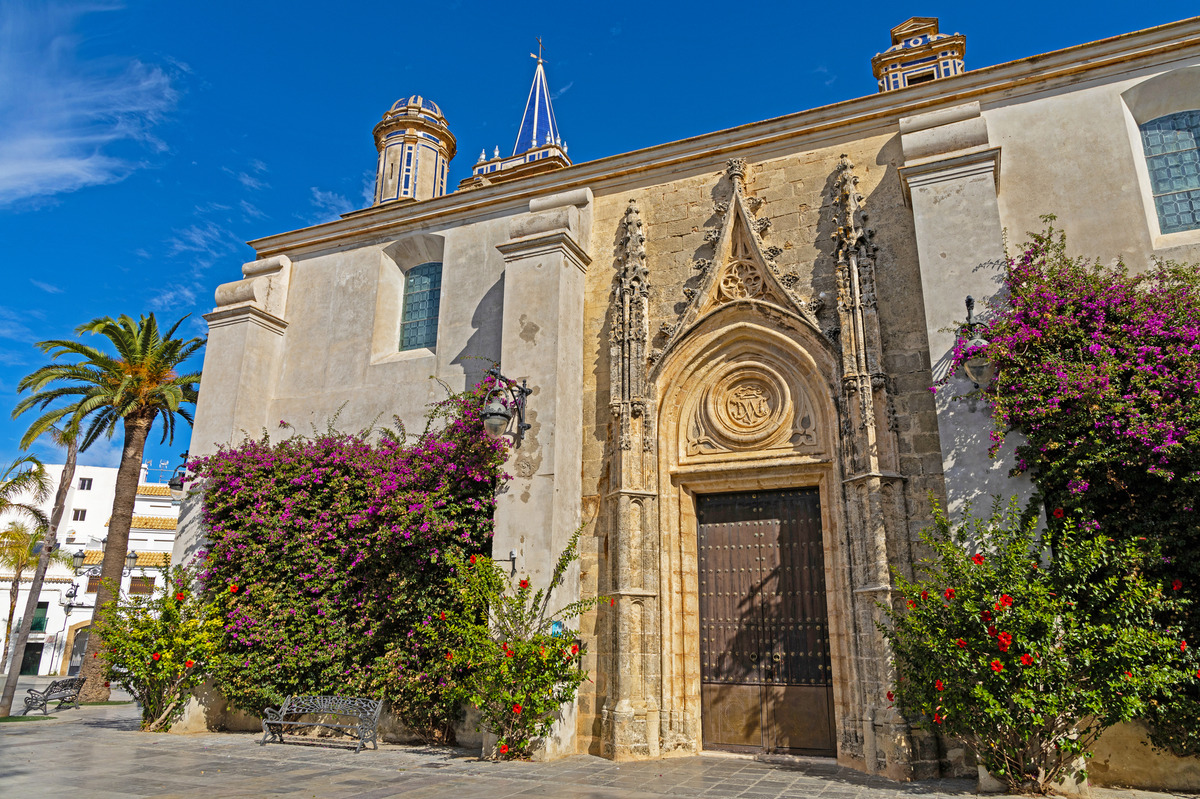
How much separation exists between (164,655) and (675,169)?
9.07m

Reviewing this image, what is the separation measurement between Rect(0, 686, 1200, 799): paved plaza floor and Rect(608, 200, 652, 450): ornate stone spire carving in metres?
3.67

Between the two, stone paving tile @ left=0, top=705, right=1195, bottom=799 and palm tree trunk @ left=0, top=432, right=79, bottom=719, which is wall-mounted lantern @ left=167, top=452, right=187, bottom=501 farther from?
palm tree trunk @ left=0, top=432, right=79, bottom=719

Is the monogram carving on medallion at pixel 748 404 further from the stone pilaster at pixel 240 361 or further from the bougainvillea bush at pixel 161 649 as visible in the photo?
the stone pilaster at pixel 240 361

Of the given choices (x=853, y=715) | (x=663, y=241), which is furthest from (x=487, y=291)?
(x=853, y=715)

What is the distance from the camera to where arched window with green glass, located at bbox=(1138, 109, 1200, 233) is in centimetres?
838

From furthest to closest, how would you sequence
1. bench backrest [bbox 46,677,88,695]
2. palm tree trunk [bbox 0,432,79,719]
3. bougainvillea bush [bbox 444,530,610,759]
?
palm tree trunk [bbox 0,432,79,719], bench backrest [bbox 46,677,88,695], bougainvillea bush [bbox 444,530,610,759]

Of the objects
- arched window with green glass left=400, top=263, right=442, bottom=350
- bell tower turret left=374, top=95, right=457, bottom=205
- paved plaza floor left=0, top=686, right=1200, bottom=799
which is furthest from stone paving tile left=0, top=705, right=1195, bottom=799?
bell tower turret left=374, top=95, right=457, bottom=205

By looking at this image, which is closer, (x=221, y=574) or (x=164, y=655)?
(x=164, y=655)

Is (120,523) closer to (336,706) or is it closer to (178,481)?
(178,481)

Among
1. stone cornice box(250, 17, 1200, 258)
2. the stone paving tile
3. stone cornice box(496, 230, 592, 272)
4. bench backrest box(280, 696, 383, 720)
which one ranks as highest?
stone cornice box(250, 17, 1200, 258)

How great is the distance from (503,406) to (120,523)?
10849 millimetres

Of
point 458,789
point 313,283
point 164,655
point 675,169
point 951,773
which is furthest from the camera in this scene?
point 313,283

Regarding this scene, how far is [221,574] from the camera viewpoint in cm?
1068

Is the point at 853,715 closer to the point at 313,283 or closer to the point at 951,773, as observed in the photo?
the point at 951,773
